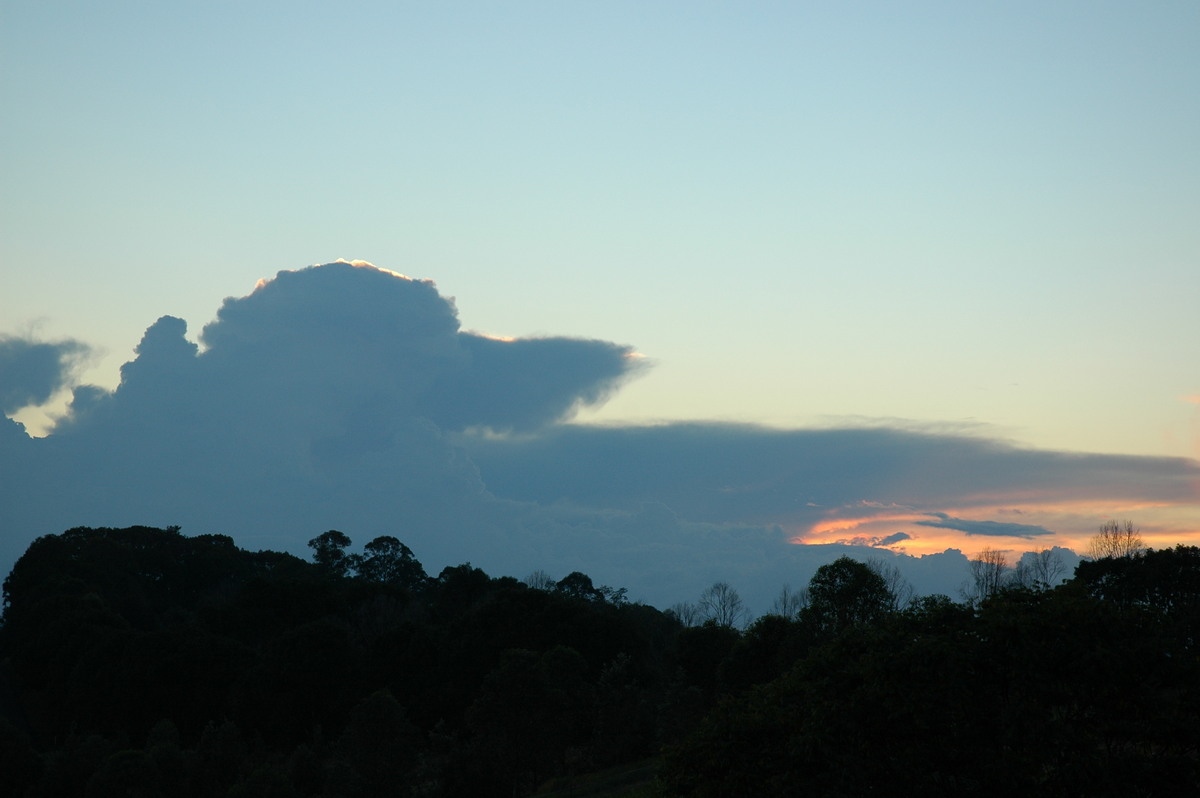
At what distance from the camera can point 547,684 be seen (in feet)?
150

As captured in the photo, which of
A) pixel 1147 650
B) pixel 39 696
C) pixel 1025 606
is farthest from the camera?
pixel 39 696

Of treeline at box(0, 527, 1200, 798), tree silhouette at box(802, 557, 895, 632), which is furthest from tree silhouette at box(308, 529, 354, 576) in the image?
tree silhouette at box(802, 557, 895, 632)

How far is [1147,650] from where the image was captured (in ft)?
52.7

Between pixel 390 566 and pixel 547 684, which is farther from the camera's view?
pixel 390 566

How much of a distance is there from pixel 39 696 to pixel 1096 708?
81.4 meters

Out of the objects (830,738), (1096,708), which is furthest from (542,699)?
(1096,708)

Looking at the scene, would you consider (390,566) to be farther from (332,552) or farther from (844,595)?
(844,595)

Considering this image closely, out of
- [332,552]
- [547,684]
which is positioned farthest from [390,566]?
[547,684]

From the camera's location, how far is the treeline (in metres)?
16.2

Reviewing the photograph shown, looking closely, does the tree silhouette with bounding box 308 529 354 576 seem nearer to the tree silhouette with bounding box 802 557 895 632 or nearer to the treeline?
the treeline

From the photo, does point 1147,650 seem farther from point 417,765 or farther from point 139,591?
point 139,591

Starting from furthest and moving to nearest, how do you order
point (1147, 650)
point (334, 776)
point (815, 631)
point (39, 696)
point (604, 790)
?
1. point (39, 696)
2. point (815, 631)
3. point (604, 790)
4. point (334, 776)
5. point (1147, 650)

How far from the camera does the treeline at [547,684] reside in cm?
1625

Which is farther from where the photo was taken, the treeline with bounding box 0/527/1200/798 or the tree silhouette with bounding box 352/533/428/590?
the tree silhouette with bounding box 352/533/428/590
